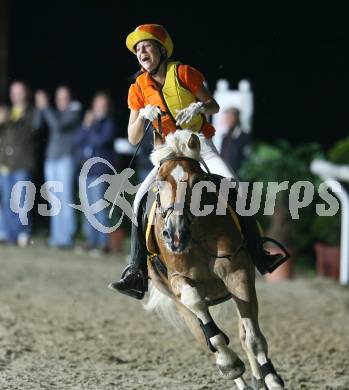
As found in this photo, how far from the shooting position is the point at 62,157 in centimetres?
1399

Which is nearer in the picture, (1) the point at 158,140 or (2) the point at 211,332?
(2) the point at 211,332

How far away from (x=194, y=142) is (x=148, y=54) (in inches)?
29.1

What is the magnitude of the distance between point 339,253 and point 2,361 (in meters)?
5.71

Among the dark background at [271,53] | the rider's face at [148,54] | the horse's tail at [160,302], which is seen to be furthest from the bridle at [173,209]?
the dark background at [271,53]

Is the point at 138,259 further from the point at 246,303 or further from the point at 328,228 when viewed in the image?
the point at 328,228

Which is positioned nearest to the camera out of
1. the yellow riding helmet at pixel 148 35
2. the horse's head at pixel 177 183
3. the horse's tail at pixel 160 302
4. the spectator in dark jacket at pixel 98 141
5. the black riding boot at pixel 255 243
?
the horse's head at pixel 177 183

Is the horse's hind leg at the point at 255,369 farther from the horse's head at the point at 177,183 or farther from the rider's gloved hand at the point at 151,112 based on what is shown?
the rider's gloved hand at the point at 151,112

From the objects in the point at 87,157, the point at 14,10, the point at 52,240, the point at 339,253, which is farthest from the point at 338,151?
the point at 14,10

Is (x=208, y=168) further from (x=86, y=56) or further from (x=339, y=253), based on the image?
(x=86, y=56)

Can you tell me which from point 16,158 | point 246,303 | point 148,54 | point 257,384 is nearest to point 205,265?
point 246,303

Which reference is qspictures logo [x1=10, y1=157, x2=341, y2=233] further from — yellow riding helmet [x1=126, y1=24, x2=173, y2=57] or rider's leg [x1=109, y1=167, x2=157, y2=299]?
yellow riding helmet [x1=126, y1=24, x2=173, y2=57]

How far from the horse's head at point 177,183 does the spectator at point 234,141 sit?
558 cm

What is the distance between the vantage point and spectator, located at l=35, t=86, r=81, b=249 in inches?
544

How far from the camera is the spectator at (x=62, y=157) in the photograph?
1381cm
